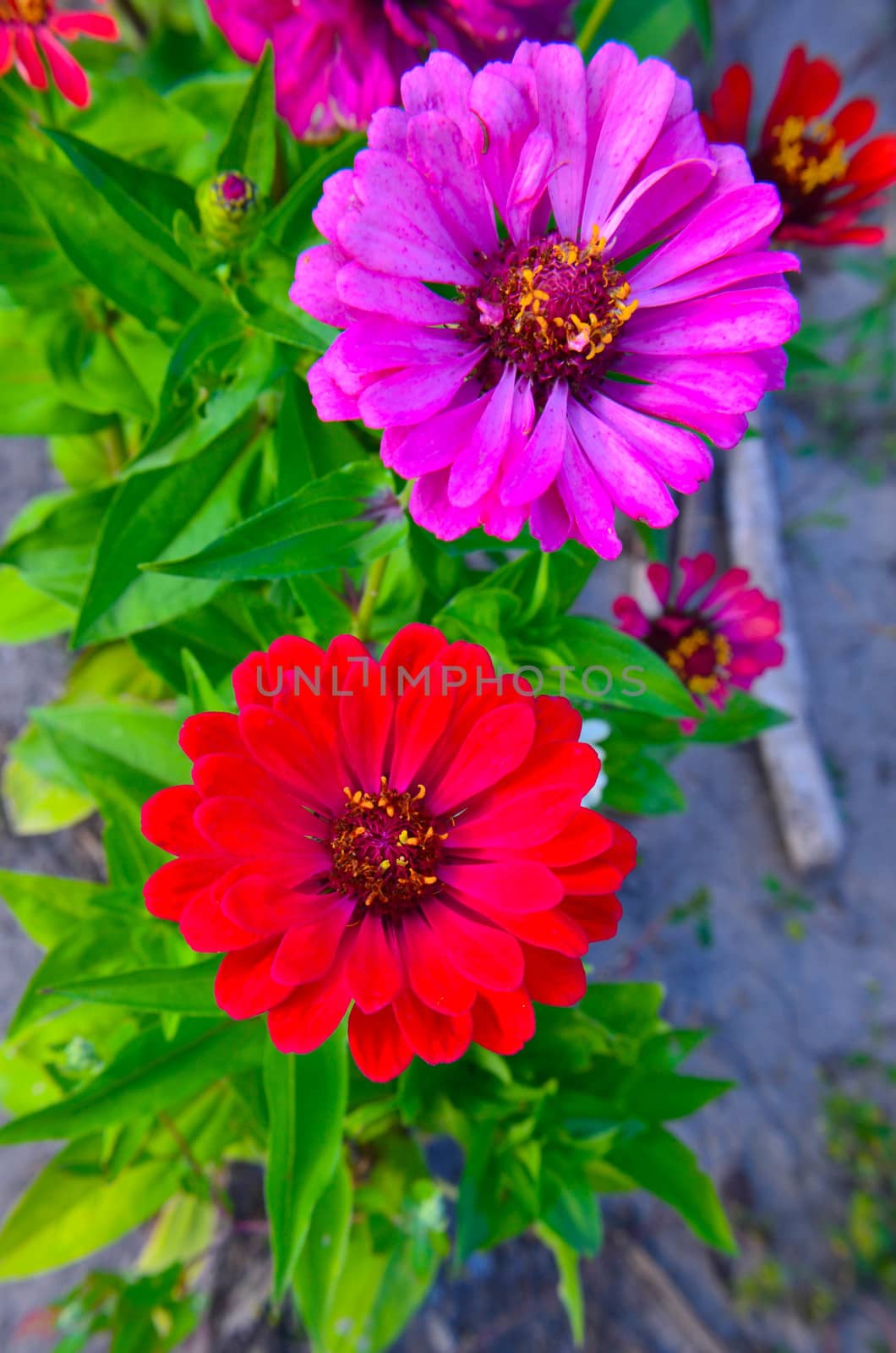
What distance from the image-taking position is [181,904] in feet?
2.04

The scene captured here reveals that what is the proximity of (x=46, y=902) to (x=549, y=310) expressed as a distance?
29.9 inches

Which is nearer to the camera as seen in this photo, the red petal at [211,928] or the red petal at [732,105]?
the red petal at [211,928]

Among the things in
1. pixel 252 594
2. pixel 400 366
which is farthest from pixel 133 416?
pixel 400 366

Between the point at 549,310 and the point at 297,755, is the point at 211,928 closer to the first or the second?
the point at 297,755

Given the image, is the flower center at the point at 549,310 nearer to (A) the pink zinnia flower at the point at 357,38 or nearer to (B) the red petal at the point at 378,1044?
(A) the pink zinnia flower at the point at 357,38

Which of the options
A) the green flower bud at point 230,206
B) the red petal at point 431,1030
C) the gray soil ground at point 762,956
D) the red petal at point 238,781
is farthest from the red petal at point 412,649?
the gray soil ground at point 762,956

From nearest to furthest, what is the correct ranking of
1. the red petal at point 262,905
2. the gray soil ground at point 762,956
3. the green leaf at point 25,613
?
the red petal at point 262,905 → the green leaf at point 25,613 → the gray soil ground at point 762,956

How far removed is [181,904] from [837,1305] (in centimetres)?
156

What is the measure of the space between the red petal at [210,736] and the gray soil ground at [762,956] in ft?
2.99

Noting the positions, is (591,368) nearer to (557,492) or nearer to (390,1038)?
(557,492)

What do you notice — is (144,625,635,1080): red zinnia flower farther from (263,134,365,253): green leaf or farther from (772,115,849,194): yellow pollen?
(772,115,849,194): yellow pollen

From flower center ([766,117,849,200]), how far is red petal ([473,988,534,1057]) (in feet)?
2.77

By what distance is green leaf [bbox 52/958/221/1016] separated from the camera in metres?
0.70

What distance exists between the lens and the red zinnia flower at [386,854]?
591 mm
